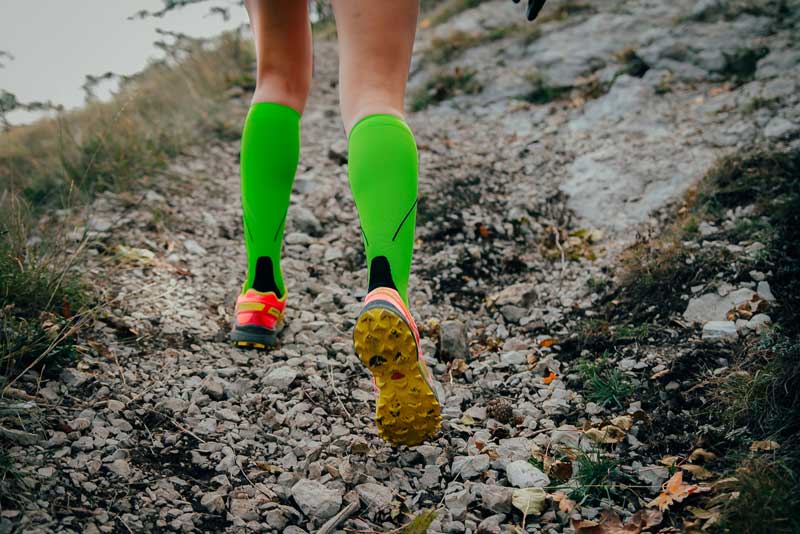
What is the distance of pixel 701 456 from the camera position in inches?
54.4

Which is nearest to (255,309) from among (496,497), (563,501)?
(496,497)

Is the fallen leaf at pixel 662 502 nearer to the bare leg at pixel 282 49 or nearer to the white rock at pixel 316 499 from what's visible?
the white rock at pixel 316 499

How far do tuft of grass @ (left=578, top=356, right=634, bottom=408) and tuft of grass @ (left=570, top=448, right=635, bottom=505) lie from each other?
241mm

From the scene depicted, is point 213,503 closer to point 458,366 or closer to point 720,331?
point 458,366

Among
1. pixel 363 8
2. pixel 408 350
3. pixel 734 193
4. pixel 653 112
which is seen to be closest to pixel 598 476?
pixel 408 350

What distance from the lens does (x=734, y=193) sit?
92.7 inches

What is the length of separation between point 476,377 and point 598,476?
0.57 m

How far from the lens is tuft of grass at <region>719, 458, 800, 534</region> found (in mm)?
1098

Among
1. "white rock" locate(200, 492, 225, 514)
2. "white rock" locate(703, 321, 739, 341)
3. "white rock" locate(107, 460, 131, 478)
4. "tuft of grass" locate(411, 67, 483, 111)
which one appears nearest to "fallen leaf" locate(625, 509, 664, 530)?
"white rock" locate(703, 321, 739, 341)

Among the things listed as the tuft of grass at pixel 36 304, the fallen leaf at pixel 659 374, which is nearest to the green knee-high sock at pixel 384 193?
the fallen leaf at pixel 659 374

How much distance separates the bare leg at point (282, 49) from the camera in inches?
69.7

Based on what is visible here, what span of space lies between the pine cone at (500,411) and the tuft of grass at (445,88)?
276 centimetres

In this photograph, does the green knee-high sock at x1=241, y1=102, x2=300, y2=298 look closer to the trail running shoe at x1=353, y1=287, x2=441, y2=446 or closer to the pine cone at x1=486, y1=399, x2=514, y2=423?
the trail running shoe at x1=353, y1=287, x2=441, y2=446

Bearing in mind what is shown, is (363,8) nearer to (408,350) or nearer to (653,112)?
(408,350)
